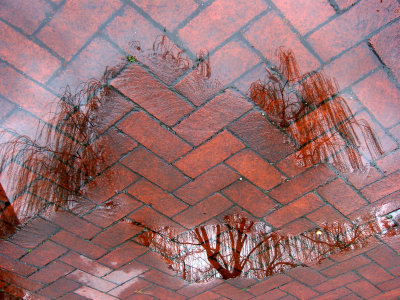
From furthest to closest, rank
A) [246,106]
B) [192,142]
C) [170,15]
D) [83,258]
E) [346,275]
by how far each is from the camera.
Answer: [346,275] < [83,258] < [192,142] < [246,106] < [170,15]

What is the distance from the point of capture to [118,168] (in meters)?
1.69

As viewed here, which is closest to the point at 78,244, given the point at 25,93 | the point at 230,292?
the point at 25,93

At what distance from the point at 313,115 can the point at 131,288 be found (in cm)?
172

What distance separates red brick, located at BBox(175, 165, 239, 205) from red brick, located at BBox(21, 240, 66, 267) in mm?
869

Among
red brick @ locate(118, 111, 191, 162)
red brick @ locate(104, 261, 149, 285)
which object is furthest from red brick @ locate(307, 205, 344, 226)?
red brick @ locate(104, 261, 149, 285)

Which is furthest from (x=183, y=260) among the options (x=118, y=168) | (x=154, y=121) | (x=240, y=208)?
(x=154, y=121)

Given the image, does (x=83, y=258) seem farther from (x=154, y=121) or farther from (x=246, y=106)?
(x=246, y=106)

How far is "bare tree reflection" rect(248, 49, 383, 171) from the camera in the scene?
146cm

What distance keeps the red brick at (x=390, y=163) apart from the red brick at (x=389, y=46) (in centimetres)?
46

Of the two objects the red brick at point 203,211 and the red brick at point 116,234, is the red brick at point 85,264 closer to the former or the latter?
the red brick at point 116,234

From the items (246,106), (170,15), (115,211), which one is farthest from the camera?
(115,211)

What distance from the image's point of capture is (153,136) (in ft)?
5.24

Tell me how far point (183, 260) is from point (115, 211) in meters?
0.62

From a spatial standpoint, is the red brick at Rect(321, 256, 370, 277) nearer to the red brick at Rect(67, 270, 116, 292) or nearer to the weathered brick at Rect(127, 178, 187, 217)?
the weathered brick at Rect(127, 178, 187, 217)
